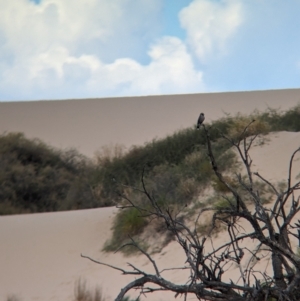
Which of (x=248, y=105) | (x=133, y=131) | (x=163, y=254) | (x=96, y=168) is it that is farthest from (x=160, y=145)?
(x=248, y=105)

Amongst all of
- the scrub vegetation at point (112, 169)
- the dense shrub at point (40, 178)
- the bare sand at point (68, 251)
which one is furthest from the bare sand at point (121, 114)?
the bare sand at point (68, 251)

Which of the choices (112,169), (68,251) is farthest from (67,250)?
(112,169)

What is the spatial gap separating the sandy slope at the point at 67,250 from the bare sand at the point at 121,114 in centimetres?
2426

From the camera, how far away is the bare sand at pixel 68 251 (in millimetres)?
→ 14055

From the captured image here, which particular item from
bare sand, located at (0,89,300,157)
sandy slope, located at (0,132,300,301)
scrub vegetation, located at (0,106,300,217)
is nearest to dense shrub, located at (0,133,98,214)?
scrub vegetation, located at (0,106,300,217)

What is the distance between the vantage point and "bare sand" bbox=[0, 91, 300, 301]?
1405 centimetres

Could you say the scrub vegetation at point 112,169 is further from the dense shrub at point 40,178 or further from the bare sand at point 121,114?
the bare sand at point 121,114

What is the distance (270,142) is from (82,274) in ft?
24.1

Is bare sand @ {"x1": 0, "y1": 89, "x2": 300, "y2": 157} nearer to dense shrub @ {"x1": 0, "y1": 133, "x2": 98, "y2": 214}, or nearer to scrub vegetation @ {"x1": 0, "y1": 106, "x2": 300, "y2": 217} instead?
dense shrub @ {"x1": 0, "y1": 133, "x2": 98, "y2": 214}

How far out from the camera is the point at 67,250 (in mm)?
16688

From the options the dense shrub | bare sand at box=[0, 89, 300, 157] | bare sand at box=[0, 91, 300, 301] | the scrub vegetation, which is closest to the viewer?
bare sand at box=[0, 91, 300, 301]

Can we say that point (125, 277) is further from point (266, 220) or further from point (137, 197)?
point (266, 220)

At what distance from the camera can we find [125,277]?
14.0 m

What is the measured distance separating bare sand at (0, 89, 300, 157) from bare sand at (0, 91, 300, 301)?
955 inches
